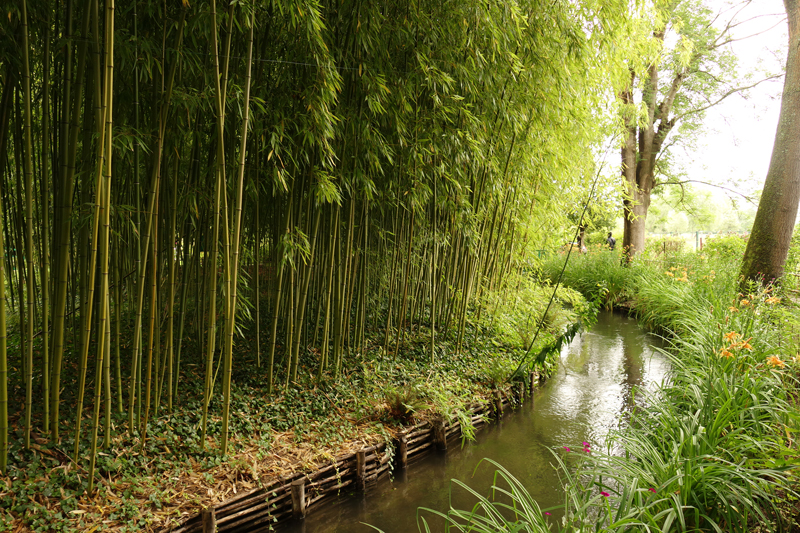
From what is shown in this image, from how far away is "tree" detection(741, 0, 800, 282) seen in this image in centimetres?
421

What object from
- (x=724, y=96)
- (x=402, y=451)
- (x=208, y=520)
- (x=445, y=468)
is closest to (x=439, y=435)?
(x=445, y=468)

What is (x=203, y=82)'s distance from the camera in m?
2.29

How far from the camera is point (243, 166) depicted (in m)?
2.05

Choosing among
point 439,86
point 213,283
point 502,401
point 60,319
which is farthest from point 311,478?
point 439,86

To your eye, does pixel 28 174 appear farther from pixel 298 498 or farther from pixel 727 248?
pixel 727 248

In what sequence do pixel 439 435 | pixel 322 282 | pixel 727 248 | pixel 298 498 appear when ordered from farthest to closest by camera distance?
1. pixel 727 248
2. pixel 322 282
3. pixel 439 435
4. pixel 298 498

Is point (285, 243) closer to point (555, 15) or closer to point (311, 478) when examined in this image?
point (311, 478)

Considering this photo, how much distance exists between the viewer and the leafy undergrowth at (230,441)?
189 centimetres

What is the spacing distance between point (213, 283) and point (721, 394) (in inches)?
101

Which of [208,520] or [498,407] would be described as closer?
[208,520]

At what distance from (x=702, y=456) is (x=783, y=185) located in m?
3.90

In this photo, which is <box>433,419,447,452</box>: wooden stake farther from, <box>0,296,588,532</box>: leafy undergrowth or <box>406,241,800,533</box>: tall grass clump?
<box>406,241,800,533</box>: tall grass clump

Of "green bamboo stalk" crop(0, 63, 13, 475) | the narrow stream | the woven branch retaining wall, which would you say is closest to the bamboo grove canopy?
"green bamboo stalk" crop(0, 63, 13, 475)

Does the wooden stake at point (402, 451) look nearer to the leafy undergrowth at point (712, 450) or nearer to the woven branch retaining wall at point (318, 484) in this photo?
the woven branch retaining wall at point (318, 484)
